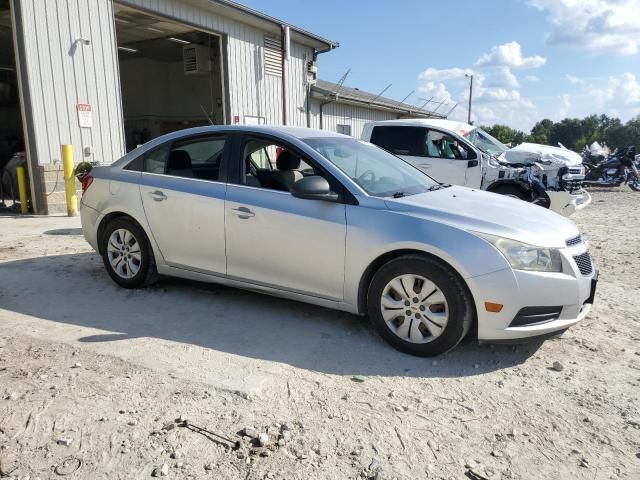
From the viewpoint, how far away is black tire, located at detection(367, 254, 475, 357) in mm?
3469

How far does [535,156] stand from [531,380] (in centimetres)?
743

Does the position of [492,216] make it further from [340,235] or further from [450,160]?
[450,160]

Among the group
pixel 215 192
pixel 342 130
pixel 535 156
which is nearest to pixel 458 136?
pixel 535 156

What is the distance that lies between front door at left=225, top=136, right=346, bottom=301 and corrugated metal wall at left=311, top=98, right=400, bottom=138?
12.7 metres

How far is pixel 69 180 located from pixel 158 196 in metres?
6.36

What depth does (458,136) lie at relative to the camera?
940cm

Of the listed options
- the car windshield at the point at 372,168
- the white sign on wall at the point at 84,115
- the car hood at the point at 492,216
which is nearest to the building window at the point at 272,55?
the white sign on wall at the point at 84,115

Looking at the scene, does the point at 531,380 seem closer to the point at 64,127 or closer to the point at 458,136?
the point at 458,136

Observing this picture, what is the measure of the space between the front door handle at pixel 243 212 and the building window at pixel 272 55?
12338 millimetres

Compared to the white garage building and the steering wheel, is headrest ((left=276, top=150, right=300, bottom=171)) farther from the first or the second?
the white garage building

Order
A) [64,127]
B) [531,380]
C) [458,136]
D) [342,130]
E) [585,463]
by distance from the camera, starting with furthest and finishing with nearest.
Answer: [342,130], [64,127], [458,136], [531,380], [585,463]

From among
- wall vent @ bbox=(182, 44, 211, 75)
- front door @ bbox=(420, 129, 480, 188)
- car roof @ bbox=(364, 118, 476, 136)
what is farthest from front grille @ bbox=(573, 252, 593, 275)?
wall vent @ bbox=(182, 44, 211, 75)

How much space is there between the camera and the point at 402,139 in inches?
390

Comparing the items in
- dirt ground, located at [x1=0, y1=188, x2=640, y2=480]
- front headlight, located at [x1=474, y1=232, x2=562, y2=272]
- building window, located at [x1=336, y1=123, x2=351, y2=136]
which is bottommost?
dirt ground, located at [x1=0, y1=188, x2=640, y2=480]
